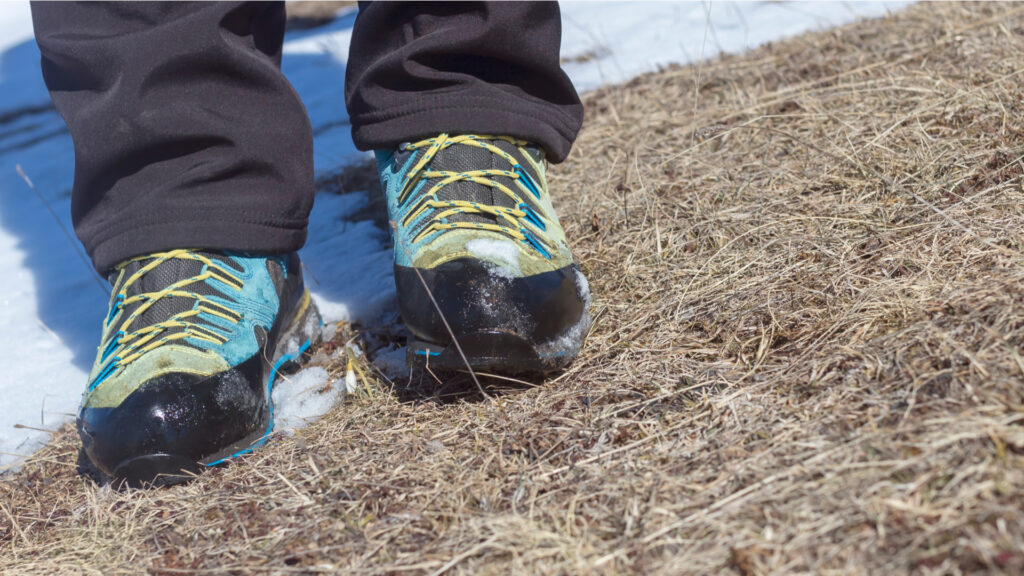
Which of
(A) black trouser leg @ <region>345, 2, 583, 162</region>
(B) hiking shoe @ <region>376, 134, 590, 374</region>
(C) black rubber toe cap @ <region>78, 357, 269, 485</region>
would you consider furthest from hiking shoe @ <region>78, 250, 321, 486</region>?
(A) black trouser leg @ <region>345, 2, 583, 162</region>

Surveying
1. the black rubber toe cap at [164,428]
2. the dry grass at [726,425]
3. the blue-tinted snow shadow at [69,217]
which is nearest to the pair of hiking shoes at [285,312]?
the black rubber toe cap at [164,428]

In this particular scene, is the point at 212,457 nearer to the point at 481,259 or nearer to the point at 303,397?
the point at 303,397

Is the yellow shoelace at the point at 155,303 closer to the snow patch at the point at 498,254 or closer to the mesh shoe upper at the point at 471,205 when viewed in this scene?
the mesh shoe upper at the point at 471,205

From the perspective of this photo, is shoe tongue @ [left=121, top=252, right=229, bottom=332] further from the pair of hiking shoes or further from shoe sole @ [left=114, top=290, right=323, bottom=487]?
shoe sole @ [left=114, top=290, right=323, bottom=487]

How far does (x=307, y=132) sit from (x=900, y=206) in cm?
144

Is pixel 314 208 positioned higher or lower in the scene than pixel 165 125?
lower

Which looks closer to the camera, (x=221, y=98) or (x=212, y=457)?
(x=212, y=457)

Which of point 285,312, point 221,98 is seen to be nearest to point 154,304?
point 285,312

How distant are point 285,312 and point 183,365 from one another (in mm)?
359

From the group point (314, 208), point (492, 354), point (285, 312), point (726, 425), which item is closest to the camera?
point (726, 425)

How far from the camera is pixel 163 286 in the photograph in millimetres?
1586

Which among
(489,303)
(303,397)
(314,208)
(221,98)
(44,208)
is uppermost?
(221,98)

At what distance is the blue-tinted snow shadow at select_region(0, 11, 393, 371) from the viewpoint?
2.17m

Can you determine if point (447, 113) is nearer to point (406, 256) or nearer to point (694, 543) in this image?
point (406, 256)
